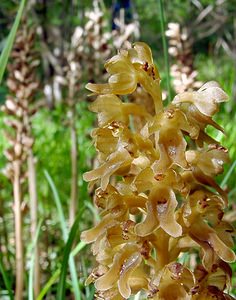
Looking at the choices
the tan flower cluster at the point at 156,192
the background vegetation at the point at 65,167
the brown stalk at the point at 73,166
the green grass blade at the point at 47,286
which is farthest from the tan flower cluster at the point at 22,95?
the tan flower cluster at the point at 156,192

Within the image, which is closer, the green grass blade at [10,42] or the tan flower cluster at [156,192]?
the tan flower cluster at [156,192]

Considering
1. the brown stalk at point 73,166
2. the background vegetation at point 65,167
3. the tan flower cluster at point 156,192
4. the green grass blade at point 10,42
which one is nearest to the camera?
the tan flower cluster at point 156,192

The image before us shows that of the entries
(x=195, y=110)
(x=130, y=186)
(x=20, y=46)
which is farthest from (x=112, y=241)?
(x=20, y=46)

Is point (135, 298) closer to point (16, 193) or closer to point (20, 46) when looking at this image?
point (16, 193)

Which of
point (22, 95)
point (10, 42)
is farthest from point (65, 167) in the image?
point (10, 42)

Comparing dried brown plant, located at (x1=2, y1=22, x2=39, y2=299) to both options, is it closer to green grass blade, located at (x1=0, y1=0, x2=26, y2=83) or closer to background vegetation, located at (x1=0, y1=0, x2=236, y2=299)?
background vegetation, located at (x1=0, y1=0, x2=236, y2=299)

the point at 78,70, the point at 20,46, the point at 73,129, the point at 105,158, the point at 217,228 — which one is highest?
the point at 105,158

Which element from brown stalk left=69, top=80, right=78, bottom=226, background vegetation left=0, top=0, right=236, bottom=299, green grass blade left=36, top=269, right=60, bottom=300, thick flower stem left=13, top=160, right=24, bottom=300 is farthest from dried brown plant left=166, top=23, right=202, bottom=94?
green grass blade left=36, top=269, right=60, bottom=300

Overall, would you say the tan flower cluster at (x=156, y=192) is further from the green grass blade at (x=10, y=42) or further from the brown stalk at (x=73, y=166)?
the brown stalk at (x=73, y=166)
